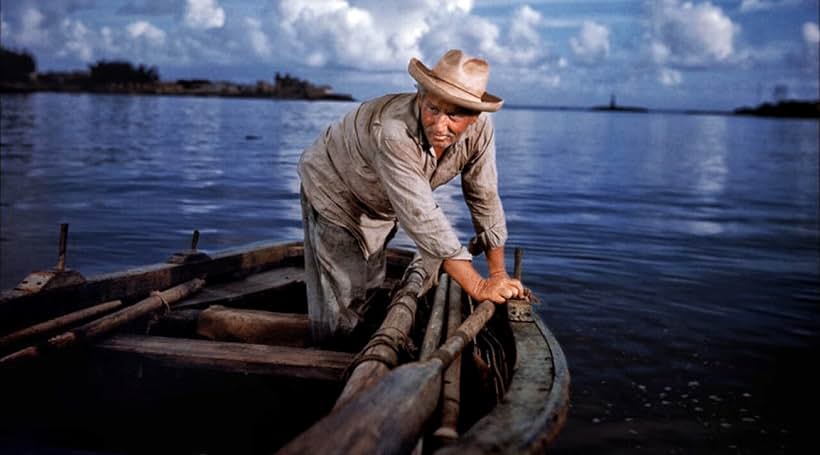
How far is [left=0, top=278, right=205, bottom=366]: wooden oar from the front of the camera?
Result: 2727mm

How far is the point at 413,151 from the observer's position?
289cm

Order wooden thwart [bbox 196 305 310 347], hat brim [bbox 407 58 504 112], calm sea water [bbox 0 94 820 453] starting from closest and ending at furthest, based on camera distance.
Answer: hat brim [bbox 407 58 504 112] → wooden thwart [bbox 196 305 310 347] → calm sea water [bbox 0 94 820 453]

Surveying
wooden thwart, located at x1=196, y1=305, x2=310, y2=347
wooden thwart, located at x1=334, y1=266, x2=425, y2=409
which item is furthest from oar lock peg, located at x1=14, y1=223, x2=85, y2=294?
wooden thwart, located at x1=334, y1=266, x2=425, y2=409

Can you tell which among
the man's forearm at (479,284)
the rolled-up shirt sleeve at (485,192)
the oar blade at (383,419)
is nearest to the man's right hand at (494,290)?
the man's forearm at (479,284)

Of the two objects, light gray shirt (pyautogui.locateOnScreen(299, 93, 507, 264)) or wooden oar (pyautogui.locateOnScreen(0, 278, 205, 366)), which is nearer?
wooden oar (pyautogui.locateOnScreen(0, 278, 205, 366))

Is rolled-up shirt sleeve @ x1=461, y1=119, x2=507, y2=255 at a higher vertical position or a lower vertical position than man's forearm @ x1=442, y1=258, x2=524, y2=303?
higher

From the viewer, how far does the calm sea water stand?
4.64 metres

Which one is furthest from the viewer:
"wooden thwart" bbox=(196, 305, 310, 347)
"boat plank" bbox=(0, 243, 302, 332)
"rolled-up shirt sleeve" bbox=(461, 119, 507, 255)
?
"wooden thwart" bbox=(196, 305, 310, 347)

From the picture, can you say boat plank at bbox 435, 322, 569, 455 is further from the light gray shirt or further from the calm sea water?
the calm sea water

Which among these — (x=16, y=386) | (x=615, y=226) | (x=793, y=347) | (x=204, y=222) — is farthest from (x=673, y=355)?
(x=204, y=222)

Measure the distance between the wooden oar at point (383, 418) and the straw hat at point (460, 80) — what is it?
3.45 feet

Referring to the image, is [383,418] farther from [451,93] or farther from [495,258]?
[495,258]

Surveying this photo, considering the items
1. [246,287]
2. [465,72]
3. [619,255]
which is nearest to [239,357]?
[465,72]

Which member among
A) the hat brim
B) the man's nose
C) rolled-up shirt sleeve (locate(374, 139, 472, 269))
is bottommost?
rolled-up shirt sleeve (locate(374, 139, 472, 269))
